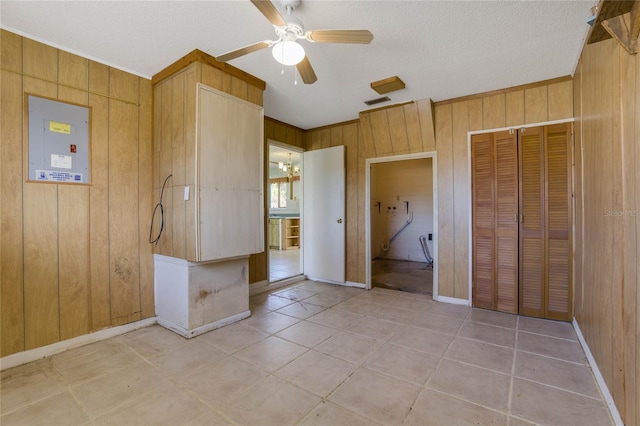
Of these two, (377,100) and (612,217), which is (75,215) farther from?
(612,217)

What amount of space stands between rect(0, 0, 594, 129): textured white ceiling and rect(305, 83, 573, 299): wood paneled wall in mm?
231

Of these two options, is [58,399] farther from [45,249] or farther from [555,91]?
[555,91]

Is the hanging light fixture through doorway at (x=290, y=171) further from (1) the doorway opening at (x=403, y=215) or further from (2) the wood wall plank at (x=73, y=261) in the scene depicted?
(2) the wood wall plank at (x=73, y=261)

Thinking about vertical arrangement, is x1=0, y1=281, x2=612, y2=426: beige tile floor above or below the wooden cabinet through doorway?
below

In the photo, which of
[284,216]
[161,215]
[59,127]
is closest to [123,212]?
[161,215]

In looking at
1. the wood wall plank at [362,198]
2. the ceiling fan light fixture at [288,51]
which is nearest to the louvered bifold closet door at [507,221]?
the wood wall plank at [362,198]

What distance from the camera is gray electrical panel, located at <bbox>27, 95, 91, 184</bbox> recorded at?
2.31 meters

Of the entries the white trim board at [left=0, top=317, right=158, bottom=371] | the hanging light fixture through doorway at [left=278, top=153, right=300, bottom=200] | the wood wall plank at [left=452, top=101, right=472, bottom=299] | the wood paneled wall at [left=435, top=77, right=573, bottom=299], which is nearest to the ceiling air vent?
the wood paneled wall at [left=435, top=77, right=573, bottom=299]

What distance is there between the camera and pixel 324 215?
15.7ft

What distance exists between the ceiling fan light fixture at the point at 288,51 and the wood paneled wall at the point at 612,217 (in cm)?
178

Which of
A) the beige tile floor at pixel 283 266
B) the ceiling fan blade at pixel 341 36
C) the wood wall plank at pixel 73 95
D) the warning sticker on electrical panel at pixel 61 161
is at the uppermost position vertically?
the ceiling fan blade at pixel 341 36

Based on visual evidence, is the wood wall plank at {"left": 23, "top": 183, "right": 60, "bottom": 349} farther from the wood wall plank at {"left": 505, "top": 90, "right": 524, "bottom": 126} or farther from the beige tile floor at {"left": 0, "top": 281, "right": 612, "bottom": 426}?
the wood wall plank at {"left": 505, "top": 90, "right": 524, "bottom": 126}

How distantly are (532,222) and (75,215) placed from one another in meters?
4.58

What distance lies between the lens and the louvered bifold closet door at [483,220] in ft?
11.2
